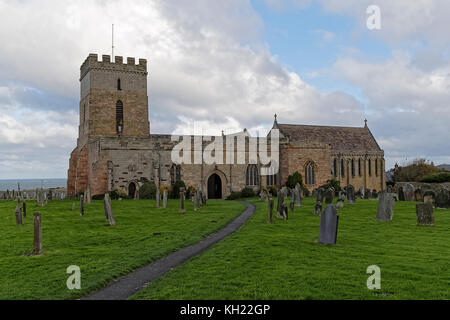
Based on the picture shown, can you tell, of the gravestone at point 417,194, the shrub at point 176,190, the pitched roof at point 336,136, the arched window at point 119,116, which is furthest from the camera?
the pitched roof at point 336,136

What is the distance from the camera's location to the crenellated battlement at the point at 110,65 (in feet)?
135

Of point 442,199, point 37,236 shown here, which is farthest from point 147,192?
point 37,236

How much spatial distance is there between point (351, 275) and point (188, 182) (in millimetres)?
30253

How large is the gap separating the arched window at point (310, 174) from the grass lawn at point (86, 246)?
22.0 metres

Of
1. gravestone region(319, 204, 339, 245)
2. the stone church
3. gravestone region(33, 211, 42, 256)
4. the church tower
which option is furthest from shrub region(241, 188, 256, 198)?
gravestone region(33, 211, 42, 256)

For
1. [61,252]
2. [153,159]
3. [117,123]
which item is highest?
[117,123]

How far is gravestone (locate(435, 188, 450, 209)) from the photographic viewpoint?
2038cm

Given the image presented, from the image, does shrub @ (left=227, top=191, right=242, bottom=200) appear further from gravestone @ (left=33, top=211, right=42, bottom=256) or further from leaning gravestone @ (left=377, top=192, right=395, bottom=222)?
gravestone @ (left=33, top=211, right=42, bottom=256)

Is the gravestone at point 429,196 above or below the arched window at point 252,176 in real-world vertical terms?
below

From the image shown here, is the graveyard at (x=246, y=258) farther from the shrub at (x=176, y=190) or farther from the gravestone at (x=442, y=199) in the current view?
the shrub at (x=176, y=190)

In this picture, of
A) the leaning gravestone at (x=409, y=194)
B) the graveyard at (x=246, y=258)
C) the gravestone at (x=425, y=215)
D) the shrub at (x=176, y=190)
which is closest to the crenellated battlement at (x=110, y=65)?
the shrub at (x=176, y=190)

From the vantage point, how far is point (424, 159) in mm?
67500
